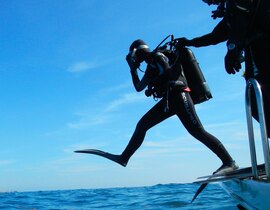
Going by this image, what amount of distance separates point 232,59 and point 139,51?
2125 millimetres

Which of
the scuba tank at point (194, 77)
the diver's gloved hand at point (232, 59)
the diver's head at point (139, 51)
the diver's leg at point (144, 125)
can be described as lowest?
the diver's leg at point (144, 125)

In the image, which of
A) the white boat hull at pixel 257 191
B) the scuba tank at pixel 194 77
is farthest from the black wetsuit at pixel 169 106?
the white boat hull at pixel 257 191

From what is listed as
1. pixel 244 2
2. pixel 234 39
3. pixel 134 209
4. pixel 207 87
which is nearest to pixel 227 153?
pixel 207 87

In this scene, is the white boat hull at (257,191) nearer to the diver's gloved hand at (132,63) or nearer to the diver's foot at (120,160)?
the diver's foot at (120,160)

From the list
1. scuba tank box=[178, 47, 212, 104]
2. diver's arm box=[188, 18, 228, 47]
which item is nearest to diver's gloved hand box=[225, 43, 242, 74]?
diver's arm box=[188, 18, 228, 47]

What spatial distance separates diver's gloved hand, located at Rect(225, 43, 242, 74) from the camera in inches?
111

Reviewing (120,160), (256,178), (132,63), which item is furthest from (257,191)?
(132,63)

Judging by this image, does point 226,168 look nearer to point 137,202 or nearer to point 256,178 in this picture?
point 256,178

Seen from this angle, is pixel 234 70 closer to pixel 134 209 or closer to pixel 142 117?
pixel 142 117

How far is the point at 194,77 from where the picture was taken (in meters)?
4.42

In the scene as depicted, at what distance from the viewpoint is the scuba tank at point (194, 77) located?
14.3 ft

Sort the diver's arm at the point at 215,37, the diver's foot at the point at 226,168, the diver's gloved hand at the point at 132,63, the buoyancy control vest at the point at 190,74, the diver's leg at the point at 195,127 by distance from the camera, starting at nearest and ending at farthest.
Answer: the diver's arm at the point at 215,37 → the diver's foot at the point at 226,168 → the diver's leg at the point at 195,127 → the buoyancy control vest at the point at 190,74 → the diver's gloved hand at the point at 132,63

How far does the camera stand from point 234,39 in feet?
9.02

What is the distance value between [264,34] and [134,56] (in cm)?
237
